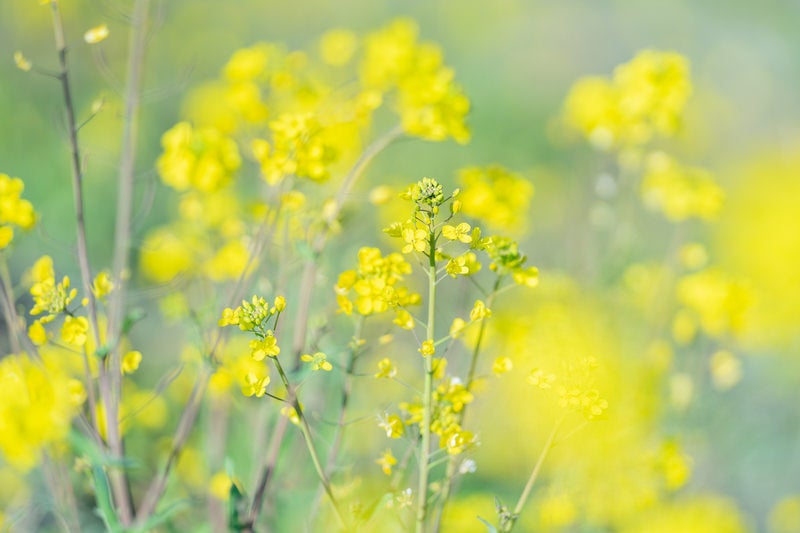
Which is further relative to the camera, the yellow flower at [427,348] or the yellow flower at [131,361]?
the yellow flower at [131,361]

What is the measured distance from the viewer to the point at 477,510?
94.7 inches

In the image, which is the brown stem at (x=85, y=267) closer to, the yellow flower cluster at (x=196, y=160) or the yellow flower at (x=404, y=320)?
the yellow flower cluster at (x=196, y=160)

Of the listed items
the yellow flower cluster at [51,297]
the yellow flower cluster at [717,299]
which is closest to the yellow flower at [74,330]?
the yellow flower cluster at [51,297]

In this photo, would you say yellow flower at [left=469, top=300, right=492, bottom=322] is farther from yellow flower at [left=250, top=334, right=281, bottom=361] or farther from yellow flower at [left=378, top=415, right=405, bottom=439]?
yellow flower at [left=250, top=334, right=281, bottom=361]

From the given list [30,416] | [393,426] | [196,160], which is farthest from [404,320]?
[196,160]

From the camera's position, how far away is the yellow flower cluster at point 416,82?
1893 mm

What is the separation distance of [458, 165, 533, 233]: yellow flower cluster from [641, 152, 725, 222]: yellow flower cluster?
94cm

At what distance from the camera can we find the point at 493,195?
1.90m

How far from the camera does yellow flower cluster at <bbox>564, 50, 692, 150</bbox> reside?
258 centimetres

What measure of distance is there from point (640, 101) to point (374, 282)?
5.44 feet

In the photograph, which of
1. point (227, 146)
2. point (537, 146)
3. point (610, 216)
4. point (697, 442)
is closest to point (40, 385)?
point (227, 146)

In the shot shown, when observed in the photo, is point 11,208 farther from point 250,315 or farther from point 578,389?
point 578,389

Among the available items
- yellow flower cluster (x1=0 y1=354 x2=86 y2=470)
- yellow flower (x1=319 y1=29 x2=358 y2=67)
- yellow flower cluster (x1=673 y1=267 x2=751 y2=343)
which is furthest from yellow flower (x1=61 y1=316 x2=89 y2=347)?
→ yellow flower cluster (x1=673 y1=267 x2=751 y2=343)

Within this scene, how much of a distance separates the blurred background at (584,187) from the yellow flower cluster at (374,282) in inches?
21.6
